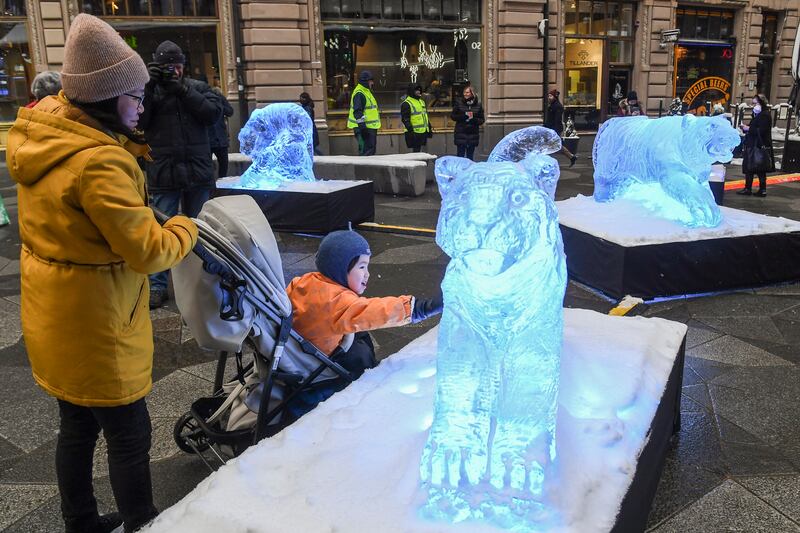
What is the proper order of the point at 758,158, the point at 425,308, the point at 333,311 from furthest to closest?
the point at 758,158 < the point at 333,311 < the point at 425,308

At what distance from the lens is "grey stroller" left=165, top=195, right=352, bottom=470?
254cm

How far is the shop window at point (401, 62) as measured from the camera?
53.2 feet

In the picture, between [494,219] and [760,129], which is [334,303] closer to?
[494,219]

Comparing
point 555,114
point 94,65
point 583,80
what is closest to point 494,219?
point 94,65

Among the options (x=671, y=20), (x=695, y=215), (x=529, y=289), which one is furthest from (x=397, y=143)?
(x=529, y=289)

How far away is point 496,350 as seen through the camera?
214cm

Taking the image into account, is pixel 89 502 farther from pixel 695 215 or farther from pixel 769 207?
pixel 769 207

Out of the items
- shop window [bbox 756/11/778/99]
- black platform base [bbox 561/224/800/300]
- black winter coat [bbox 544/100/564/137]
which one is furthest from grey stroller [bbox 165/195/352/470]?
shop window [bbox 756/11/778/99]

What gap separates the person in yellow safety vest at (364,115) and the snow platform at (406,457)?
33.3ft

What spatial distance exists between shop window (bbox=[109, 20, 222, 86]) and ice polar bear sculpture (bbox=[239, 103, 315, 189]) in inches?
294

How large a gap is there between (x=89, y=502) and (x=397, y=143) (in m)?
14.9

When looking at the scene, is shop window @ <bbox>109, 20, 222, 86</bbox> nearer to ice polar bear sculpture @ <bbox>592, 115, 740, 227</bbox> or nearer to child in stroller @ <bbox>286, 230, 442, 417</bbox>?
ice polar bear sculpture @ <bbox>592, 115, 740, 227</bbox>

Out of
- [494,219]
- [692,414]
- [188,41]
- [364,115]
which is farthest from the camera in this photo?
[188,41]

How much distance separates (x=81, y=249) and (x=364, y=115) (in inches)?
440
